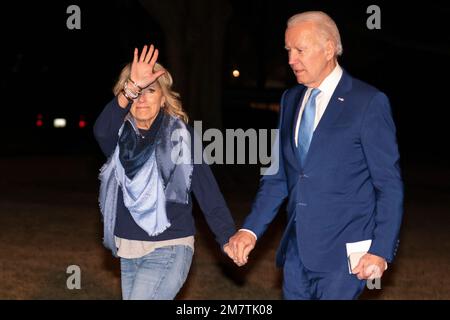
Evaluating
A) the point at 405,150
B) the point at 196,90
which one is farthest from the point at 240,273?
the point at 405,150

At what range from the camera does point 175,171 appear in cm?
552

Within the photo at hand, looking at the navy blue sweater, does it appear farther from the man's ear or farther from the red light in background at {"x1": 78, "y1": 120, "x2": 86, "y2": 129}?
the red light in background at {"x1": 78, "y1": 120, "x2": 86, "y2": 129}

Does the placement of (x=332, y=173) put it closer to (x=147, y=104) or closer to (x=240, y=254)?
(x=240, y=254)

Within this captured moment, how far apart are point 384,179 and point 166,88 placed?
1279mm

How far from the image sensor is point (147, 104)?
18.0ft

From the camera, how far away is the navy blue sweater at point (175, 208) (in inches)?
212

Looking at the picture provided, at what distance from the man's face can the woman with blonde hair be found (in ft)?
2.26

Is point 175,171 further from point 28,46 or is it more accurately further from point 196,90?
point 28,46

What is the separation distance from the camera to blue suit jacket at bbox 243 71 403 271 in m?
4.93

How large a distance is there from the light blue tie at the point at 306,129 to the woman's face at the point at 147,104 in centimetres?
80
